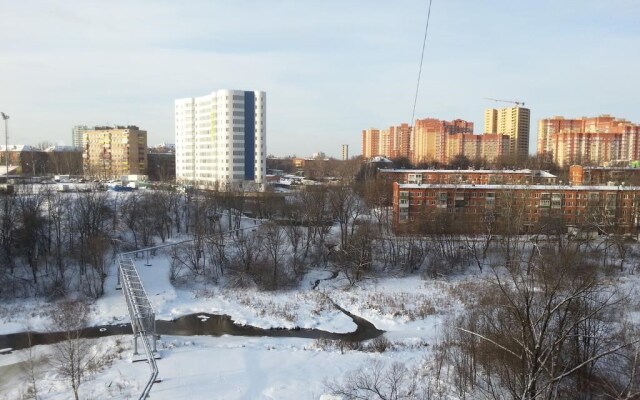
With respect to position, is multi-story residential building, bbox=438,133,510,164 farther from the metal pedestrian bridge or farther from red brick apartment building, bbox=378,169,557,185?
the metal pedestrian bridge

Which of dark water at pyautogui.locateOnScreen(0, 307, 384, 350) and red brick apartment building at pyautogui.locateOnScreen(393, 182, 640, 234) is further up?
red brick apartment building at pyautogui.locateOnScreen(393, 182, 640, 234)

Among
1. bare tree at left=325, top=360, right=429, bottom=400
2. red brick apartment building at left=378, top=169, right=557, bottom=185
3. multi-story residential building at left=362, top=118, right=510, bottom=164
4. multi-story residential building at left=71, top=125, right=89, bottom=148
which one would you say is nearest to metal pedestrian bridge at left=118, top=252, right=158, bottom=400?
bare tree at left=325, top=360, right=429, bottom=400

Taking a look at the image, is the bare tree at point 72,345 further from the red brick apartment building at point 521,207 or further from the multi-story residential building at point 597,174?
the multi-story residential building at point 597,174

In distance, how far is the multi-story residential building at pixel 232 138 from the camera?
46594 millimetres

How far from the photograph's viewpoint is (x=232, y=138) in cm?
4678

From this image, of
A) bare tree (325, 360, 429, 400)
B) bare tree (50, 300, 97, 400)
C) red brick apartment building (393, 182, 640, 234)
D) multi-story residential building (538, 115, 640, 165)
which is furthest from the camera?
multi-story residential building (538, 115, 640, 165)

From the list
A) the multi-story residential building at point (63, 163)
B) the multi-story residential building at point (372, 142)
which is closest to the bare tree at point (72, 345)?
the multi-story residential building at point (63, 163)

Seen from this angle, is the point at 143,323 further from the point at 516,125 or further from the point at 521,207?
the point at 516,125

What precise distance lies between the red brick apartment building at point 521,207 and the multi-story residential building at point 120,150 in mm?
40616

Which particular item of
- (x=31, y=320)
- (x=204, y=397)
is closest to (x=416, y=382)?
(x=204, y=397)

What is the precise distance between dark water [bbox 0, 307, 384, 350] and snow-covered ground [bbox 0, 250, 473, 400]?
0.42m

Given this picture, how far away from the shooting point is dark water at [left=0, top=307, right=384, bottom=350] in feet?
52.8

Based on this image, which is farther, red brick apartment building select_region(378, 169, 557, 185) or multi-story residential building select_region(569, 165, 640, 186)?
multi-story residential building select_region(569, 165, 640, 186)

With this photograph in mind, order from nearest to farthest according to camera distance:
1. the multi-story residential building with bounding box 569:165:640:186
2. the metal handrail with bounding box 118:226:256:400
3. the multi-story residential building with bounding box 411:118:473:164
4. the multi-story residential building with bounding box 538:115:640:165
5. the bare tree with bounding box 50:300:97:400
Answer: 1. the bare tree with bounding box 50:300:97:400
2. the metal handrail with bounding box 118:226:256:400
3. the multi-story residential building with bounding box 569:165:640:186
4. the multi-story residential building with bounding box 538:115:640:165
5. the multi-story residential building with bounding box 411:118:473:164
